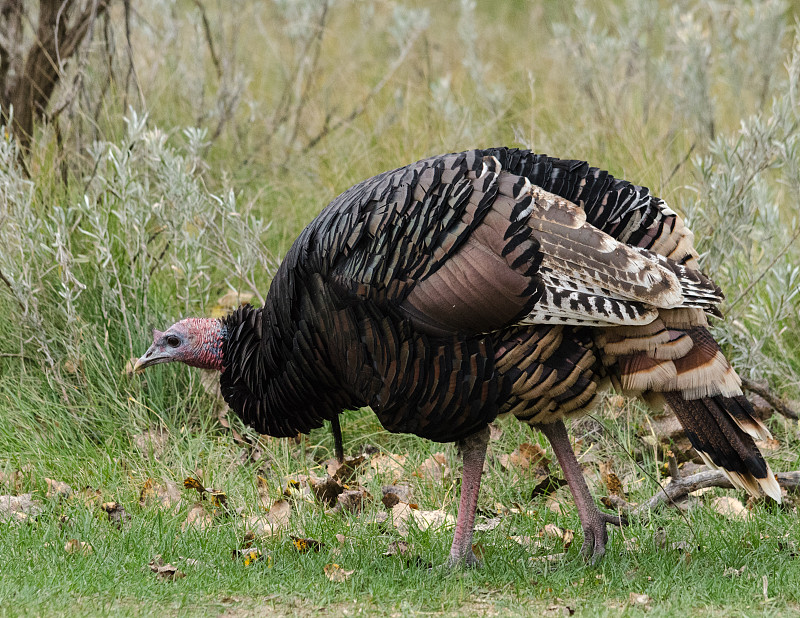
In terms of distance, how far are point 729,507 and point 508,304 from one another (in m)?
1.78

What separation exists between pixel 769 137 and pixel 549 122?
7.20ft

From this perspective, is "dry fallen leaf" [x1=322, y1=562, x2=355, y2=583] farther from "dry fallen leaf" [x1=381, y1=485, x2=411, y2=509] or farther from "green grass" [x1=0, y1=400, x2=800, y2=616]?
"dry fallen leaf" [x1=381, y1=485, x2=411, y2=509]

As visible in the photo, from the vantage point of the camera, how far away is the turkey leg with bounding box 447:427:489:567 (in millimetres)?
3803

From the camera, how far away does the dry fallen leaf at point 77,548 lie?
3.94 metres

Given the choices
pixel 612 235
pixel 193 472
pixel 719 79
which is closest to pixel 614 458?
pixel 612 235

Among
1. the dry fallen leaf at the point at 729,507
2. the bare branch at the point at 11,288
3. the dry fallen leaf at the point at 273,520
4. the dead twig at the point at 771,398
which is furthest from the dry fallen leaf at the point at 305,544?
the dead twig at the point at 771,398

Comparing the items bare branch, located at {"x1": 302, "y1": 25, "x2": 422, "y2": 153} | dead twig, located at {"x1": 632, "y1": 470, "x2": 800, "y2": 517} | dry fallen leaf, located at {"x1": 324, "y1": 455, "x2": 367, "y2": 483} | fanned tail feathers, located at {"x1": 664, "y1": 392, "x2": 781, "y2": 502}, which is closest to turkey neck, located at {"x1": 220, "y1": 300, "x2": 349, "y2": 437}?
dry fallen leaf, located at {"x1": 324, "y1": 455, "x2": 367, "y2": 483}

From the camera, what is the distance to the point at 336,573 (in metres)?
3.67

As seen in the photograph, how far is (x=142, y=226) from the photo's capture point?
17.5ft

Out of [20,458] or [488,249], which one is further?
[20,458]

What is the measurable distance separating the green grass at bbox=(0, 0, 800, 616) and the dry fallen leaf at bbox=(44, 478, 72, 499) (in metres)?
0.08

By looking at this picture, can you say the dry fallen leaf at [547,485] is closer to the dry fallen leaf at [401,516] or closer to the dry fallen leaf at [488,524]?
the dry fallen leaf at [488,524]

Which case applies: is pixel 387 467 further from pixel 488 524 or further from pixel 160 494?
pixel 160 494

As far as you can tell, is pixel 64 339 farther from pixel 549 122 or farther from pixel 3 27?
pixel 549 122
